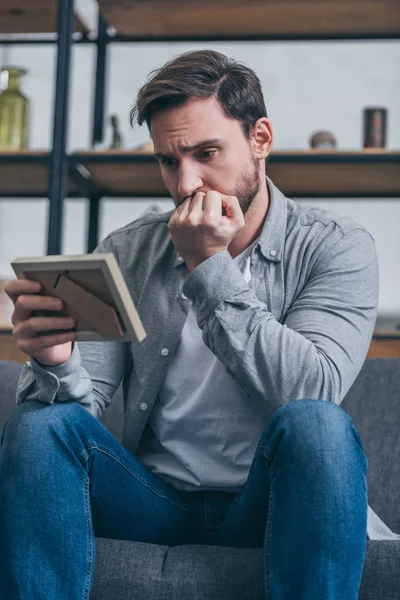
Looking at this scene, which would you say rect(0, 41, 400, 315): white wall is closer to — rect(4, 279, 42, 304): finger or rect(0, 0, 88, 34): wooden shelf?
rect(0, 0, 88, 34): wooden shelf

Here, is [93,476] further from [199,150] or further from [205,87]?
[205,87]

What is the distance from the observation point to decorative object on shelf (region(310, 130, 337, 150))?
7.83 feet

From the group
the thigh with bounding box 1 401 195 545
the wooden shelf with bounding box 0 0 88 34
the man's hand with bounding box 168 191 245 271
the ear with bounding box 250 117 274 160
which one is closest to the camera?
the thigh with bounding box 1 401 195 545

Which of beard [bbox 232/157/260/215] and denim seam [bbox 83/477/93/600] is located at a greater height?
beard [bbox 232/157/260/215]

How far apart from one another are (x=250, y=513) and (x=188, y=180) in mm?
553

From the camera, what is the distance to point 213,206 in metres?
1.27

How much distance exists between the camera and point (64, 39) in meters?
2.38

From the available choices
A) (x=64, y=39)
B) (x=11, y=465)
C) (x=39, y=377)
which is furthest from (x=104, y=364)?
(x=64, y=39)

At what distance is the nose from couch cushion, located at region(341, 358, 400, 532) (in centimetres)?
58

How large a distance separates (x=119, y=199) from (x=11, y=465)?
1.79 metres

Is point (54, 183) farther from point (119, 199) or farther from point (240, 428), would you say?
point (240, 428)

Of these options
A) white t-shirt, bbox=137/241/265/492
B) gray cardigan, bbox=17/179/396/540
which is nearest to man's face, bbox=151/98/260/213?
gray cardigan, bbox=17/179/396/540

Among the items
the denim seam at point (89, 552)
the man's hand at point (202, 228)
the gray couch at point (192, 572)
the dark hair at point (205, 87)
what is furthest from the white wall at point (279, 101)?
the denim seam at point (89, 552)

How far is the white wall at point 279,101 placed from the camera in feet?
8.71
